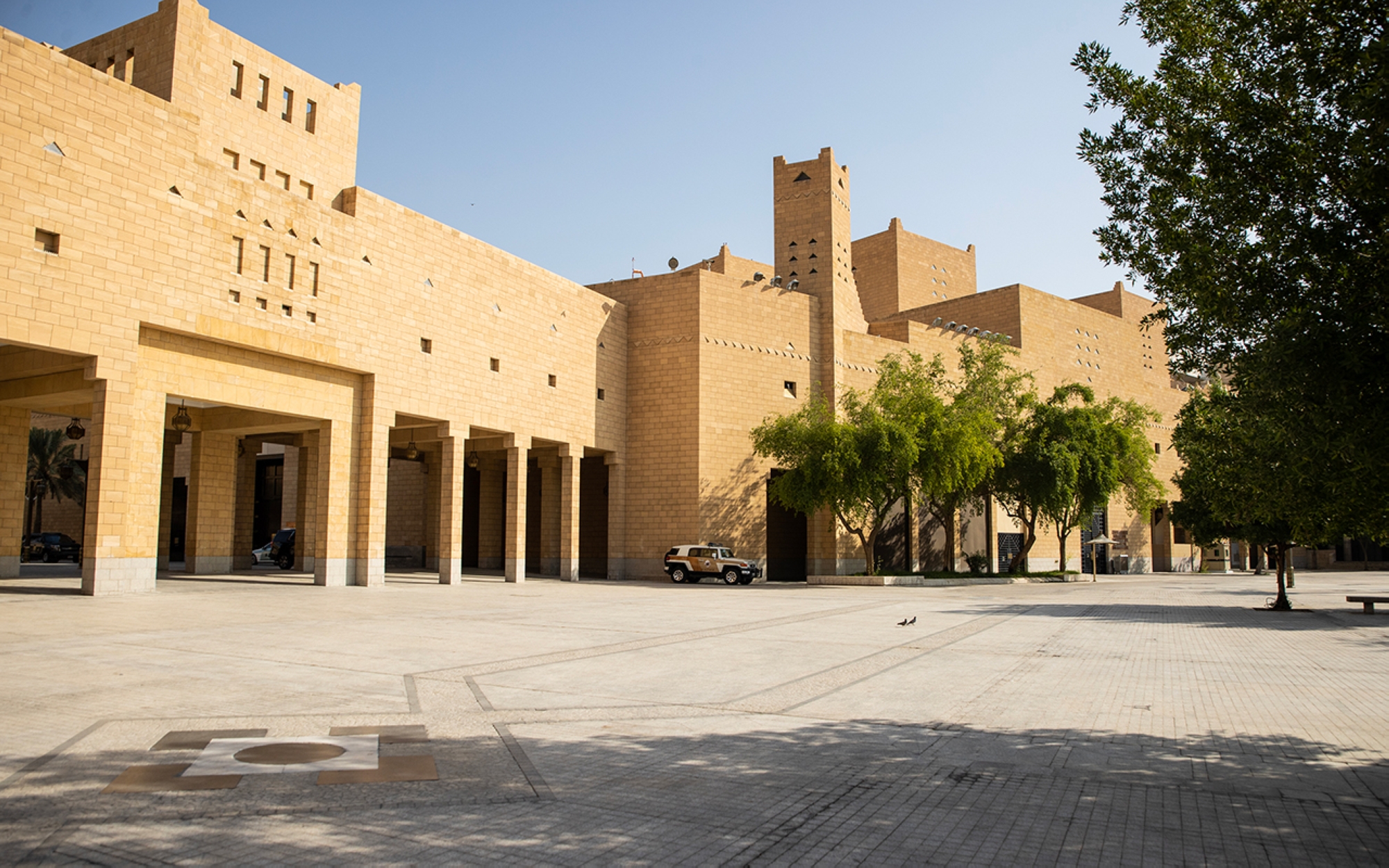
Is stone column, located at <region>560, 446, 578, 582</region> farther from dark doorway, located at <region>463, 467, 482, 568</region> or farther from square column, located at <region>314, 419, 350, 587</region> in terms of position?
dark doorway, located at <region>463, 467, 482, 568</region>


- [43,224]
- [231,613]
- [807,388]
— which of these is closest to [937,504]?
[807,388]

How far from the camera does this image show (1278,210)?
6438 mm

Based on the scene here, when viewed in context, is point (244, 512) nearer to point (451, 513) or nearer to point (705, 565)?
point (451, 513)

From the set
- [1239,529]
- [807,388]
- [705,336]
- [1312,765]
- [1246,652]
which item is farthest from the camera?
[807,388]

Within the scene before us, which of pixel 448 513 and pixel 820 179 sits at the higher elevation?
pixel 820 179

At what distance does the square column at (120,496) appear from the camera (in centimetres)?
1992

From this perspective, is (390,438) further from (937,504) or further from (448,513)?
(937,504)

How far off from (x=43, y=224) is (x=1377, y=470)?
22861mm

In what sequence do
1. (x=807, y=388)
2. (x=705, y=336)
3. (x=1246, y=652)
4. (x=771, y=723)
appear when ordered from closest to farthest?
(x=771, y=723) → (x=1246, y=652) → (x=705, y=336) → (x=807, y=388)

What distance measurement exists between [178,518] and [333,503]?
32.2m

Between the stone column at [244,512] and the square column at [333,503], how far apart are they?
9.10 metres

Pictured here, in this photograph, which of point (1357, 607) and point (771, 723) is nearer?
point (771, 723)

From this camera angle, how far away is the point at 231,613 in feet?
55.9

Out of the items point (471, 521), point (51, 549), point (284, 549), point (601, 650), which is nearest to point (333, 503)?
point (284, 549)
